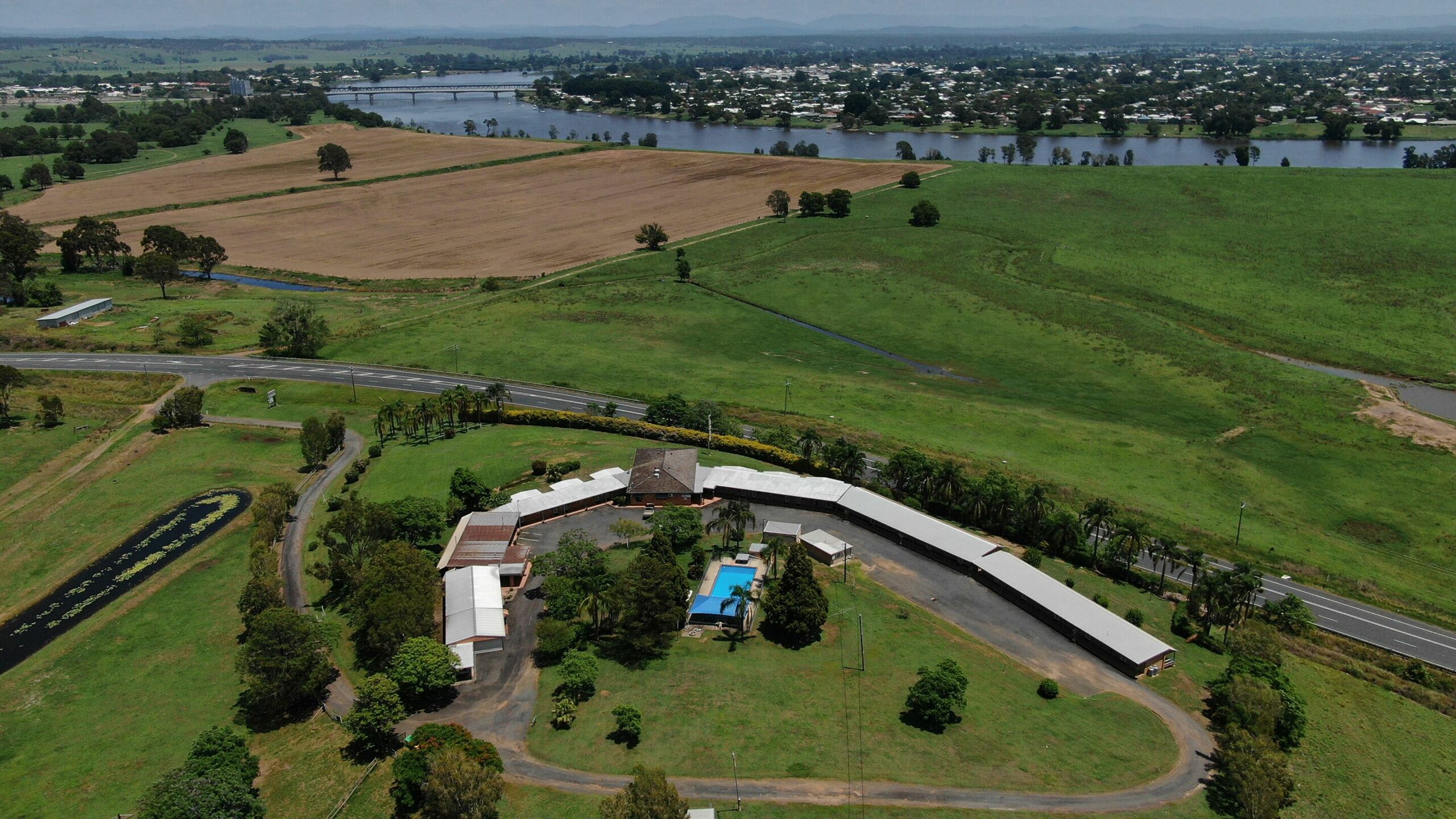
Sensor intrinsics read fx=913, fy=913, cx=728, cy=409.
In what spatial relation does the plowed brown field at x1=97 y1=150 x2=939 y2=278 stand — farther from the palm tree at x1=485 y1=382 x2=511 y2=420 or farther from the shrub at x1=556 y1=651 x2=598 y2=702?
the shrub at x1=556 y1=651 x2=598 y2=702

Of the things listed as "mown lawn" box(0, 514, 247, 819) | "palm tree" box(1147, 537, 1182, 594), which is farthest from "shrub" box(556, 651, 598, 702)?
"palm tree" box(1147, 537, 1182, 594)

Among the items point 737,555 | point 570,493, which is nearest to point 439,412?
point 570,493

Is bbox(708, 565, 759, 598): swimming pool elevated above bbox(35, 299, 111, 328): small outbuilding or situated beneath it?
situated beneath

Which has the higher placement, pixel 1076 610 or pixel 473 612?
pixel 473 612

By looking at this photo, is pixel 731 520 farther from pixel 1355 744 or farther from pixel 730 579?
pixel 1355 744

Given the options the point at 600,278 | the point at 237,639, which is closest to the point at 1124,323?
the point at 600,278

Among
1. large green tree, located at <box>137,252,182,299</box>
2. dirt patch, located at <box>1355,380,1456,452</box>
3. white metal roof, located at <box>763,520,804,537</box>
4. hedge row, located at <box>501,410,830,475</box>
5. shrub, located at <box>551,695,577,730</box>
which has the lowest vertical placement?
shrub, located at <box>551,695,577,730</box>

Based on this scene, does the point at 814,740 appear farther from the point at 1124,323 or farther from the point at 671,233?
the point at 671,233

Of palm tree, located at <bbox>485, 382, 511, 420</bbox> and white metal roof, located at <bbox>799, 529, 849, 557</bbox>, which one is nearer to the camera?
white metal roof, located at <bbox>799, 529, 849, 557</bbox>
